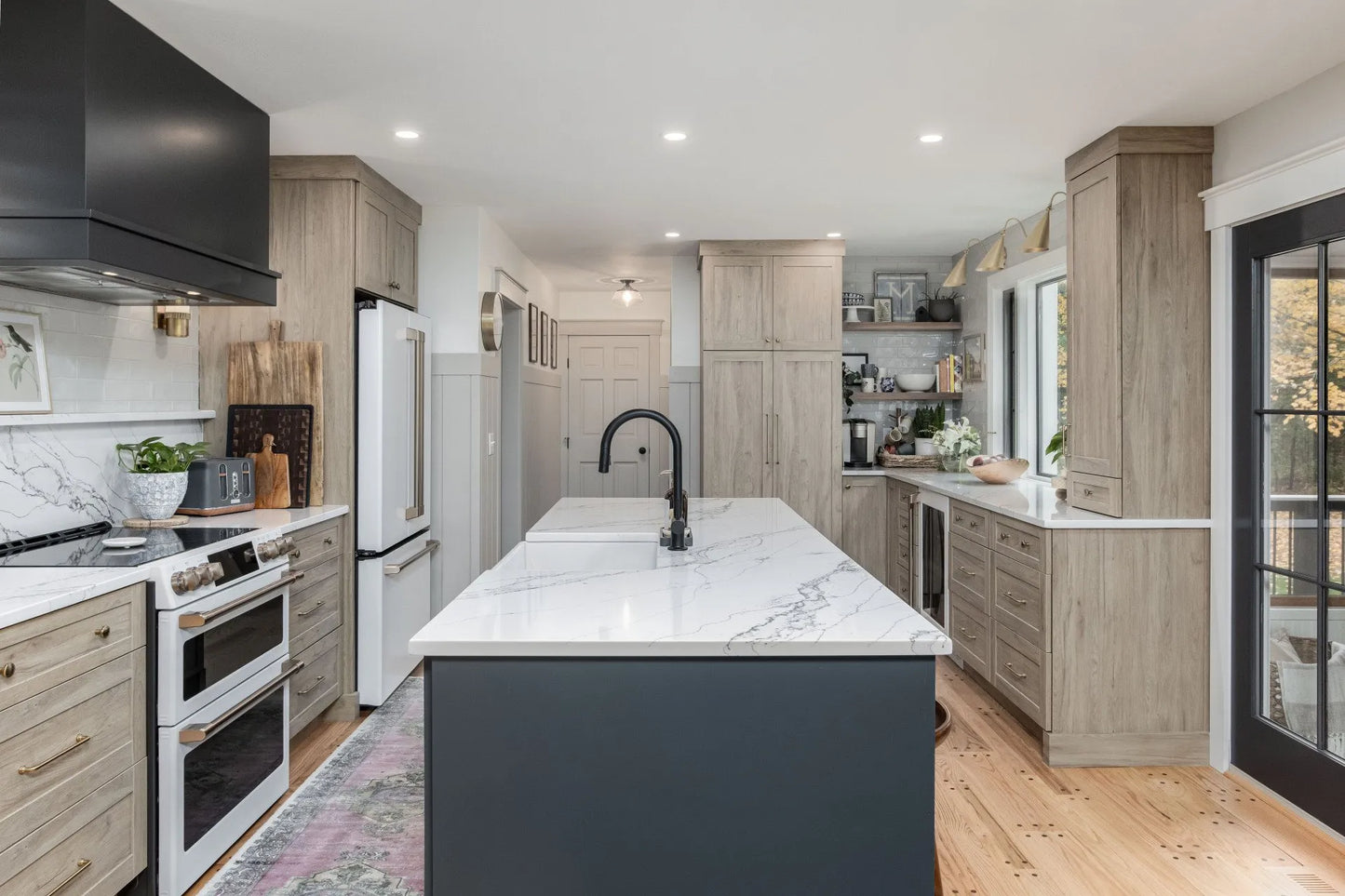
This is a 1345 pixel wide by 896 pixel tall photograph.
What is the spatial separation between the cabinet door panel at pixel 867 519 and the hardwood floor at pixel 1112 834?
2.14 metres

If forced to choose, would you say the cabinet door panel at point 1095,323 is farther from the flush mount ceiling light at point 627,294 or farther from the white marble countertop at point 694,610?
the flush mount ceiling light at point 627,294

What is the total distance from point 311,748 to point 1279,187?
12.9ft

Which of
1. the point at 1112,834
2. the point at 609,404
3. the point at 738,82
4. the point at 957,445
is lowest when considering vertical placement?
the point at 1112,834

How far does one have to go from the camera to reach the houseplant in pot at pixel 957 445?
5207mm

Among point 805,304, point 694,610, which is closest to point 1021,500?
point 805,304

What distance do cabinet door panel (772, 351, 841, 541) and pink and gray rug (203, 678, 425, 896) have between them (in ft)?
9.26

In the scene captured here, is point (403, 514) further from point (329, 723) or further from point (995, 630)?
point (995, 630)

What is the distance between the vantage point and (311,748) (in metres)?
3.33

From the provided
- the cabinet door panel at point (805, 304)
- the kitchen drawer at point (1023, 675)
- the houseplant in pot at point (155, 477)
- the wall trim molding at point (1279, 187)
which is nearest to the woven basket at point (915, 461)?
the cabinet door panel at point (805, 304)

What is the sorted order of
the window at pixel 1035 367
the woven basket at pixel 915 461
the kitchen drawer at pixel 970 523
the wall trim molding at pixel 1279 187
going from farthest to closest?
the woven basket at pixel 915 461
the window at pixel 1035 367
the kitchen drawer at pixel 970 523
the wall trim molding at pixel 1279 187

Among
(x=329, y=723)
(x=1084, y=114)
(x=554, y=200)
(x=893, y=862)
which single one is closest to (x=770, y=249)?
(x=554, y=200)

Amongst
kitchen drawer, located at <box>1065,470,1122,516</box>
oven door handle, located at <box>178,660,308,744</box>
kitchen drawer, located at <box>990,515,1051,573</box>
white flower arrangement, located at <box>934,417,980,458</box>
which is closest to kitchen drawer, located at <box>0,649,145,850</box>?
oven door handle, located at <box>178,660,308,744</box>

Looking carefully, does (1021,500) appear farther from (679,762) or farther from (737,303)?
(679,762)

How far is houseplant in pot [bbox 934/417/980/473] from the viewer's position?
5207mm
